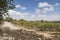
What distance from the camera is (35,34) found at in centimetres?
1452

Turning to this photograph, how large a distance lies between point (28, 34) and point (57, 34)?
308 centimetres

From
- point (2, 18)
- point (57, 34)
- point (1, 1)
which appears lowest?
point (57, 34)

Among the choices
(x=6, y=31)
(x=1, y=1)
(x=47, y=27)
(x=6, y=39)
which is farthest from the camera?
(x=47, y=27)

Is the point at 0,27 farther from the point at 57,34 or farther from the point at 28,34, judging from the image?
the point at 57,34

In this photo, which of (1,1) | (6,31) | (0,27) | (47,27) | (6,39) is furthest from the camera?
(47,27)

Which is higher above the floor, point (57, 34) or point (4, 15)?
point (4, 15)

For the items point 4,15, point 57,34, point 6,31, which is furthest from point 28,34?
point 4,15

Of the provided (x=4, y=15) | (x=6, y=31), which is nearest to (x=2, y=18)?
(x=4, y=15)

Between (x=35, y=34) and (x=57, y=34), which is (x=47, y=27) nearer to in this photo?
(x=57, y=34)

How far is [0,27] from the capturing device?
15023 millimetres

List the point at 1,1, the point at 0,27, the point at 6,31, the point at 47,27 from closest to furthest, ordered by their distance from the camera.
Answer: the point at 6,31
the point at 0,27
the point at 1,1
the point at 47,27

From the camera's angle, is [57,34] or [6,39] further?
[57,34]

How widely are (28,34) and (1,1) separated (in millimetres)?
4564

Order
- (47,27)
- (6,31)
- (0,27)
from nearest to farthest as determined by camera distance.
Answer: (6,31), (0,27), (47,27)
